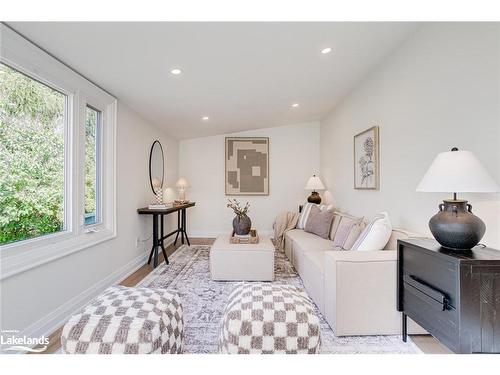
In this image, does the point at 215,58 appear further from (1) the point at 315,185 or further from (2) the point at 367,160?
(1) the point at 315,185

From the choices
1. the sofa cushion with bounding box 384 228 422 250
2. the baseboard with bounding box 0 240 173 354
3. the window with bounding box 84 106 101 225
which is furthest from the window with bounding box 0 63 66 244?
the sofa cushion with bounding box 384 228 422 250

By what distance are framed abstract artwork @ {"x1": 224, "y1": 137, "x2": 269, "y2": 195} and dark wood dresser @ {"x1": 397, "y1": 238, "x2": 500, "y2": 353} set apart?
4.10 meters

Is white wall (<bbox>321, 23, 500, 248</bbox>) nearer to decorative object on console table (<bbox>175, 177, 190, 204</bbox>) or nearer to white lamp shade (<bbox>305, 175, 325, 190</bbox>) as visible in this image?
white lamp shade (<bbox>305, 175, 325, 190</bbox>)

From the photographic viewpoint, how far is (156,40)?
1.90 m

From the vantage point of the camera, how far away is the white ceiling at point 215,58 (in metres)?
1.80

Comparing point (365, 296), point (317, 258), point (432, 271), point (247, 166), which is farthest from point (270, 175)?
point (432, 271)

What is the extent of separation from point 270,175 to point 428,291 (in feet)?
13.7

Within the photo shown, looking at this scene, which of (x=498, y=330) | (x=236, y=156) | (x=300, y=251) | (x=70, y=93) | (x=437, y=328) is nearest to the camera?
(x=498, y=330)

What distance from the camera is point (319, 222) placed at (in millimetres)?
3646

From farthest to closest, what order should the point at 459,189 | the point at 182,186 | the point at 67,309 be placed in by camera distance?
the point at 182,186
the point at 67,309
the point at 459,189

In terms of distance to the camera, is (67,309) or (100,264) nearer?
(67,309)

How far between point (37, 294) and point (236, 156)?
13.6ft
